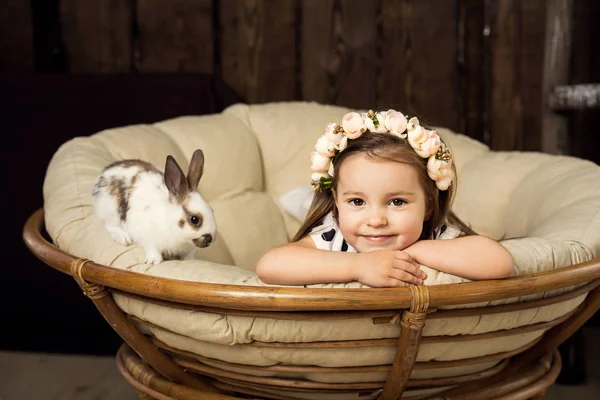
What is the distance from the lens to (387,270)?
1.14 metres

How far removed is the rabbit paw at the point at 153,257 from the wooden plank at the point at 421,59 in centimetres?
136

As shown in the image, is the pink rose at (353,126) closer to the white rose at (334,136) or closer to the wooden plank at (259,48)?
the white rose at (334,136)

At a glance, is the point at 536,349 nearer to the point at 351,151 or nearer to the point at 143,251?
the point at 351,151

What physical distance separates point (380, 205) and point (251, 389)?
1.28 feet

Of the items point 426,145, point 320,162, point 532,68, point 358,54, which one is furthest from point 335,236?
point 532,68

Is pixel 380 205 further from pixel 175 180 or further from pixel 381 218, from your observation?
pixel 175 180

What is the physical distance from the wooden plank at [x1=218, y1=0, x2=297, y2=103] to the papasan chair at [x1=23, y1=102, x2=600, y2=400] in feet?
2.98

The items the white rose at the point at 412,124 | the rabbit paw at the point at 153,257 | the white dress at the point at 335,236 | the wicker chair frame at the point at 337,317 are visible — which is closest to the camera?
the wicker chair frame at the point at 337,317

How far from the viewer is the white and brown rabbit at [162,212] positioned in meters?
1.37

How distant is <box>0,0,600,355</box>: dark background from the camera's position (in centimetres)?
233

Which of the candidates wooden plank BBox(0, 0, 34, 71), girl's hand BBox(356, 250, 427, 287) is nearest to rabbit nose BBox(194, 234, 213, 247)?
girl's hand BBox(356, 250, 427, 287)

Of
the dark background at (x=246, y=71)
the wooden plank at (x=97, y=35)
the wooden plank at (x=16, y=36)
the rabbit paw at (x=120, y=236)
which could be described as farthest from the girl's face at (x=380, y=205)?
the wooden plank at (x=16, y=36)

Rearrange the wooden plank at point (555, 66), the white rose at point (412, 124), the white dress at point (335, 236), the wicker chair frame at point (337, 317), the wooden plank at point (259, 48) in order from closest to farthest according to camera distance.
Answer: the wicker chair frame at point (337, 317) → the white rose at point (412, 124) → the white dress at point (335, 236) → the wooden plank at point (555, 66) → the wooden plank at point (259, 48)

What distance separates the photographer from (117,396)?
218 cm
